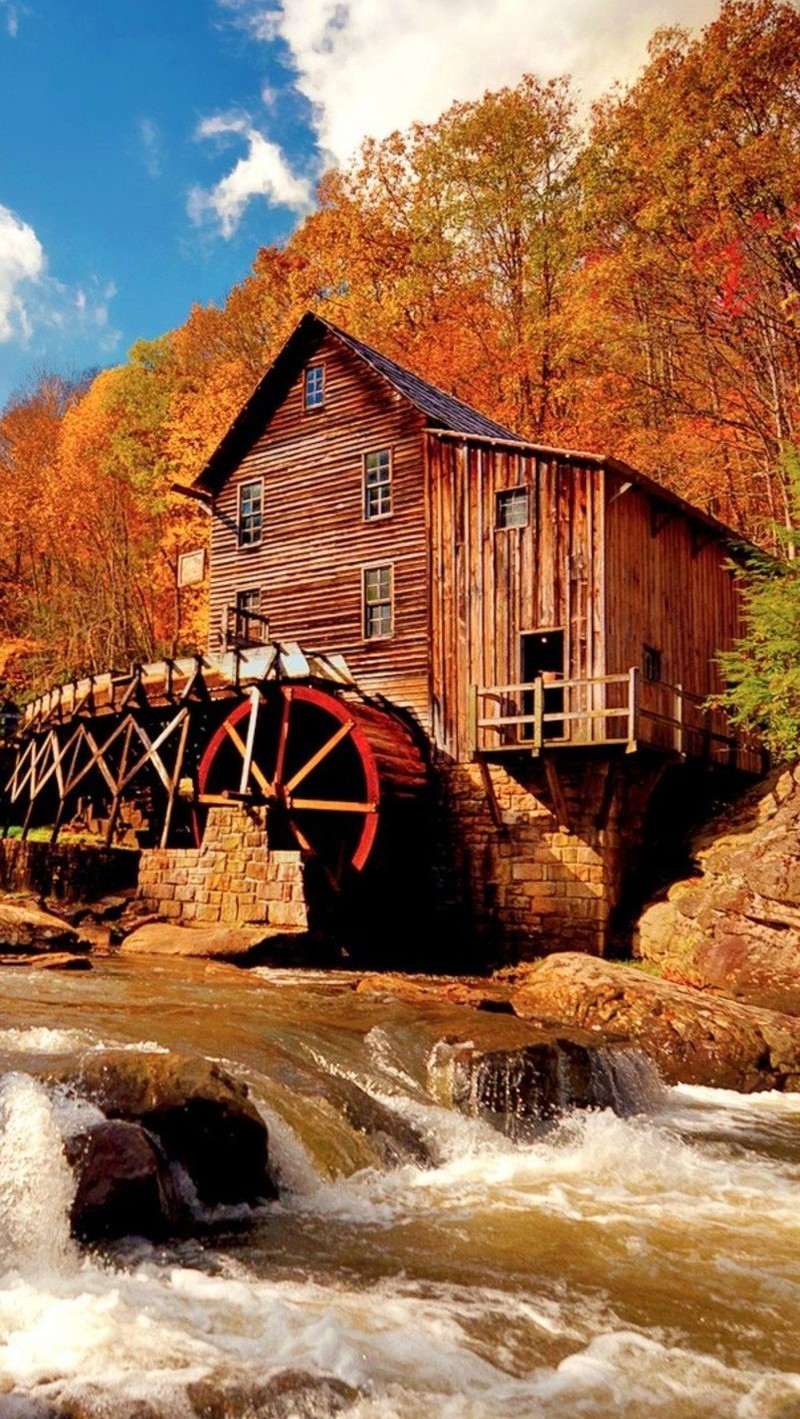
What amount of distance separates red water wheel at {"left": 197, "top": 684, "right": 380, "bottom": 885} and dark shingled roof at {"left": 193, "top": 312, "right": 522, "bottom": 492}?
5.22 meters

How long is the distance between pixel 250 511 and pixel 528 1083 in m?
14.0

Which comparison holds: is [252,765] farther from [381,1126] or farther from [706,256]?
[706,256]

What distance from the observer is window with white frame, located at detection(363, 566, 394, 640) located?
17266 mm

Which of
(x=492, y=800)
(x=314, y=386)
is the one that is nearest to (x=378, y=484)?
(x=314, y=386)

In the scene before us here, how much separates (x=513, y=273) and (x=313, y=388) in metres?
9.23

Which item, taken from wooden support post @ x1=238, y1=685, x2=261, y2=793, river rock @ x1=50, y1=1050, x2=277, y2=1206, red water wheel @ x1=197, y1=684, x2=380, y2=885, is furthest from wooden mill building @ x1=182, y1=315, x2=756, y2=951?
river rock @ x1=50, y1=1050, x2=277, y2=1206

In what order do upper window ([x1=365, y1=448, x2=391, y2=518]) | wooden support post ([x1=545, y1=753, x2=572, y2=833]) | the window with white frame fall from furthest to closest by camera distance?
1. upper window ([x1=365, y1=448, x2=391, y2=518])
2. the window with white frame
3. wooden support post ([x1=545, y1=753, x2=572, y2=833])

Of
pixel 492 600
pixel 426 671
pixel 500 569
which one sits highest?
pixel 500 569

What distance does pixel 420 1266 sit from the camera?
17.1ft

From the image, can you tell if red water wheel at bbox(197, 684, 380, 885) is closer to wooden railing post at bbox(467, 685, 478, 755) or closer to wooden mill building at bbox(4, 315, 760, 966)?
wooden mill building at bbox(4, 315, 760, 966)

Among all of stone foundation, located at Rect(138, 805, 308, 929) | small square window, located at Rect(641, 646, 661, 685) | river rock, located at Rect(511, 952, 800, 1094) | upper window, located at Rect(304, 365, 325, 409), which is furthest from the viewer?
upper window, located at Rect(304, 365, 325, 409)

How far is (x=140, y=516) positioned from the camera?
3175 centimetres

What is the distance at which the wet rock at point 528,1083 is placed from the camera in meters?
7.84

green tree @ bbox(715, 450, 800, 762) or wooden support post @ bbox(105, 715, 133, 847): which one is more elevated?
green tree @ bbox(715, 450, 800, 762)
